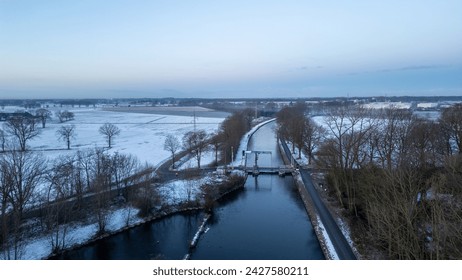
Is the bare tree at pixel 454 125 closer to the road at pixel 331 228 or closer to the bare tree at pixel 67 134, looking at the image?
the road at pixel 331 228

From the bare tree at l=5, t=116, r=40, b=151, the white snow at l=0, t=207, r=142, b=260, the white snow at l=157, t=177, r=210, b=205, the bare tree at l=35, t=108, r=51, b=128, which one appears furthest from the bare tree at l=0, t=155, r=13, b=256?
the bare tree at l=35, t=108, r=51, b=128

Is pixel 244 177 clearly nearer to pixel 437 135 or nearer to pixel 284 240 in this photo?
pixel 284 240

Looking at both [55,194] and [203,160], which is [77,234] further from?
[203,160]

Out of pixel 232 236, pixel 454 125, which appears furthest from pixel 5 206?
pixel 454 125

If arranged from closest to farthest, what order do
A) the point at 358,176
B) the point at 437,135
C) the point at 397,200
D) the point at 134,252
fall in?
the point at 397,200, the point at 134,252, the point at 358,176, the point at 437,135
